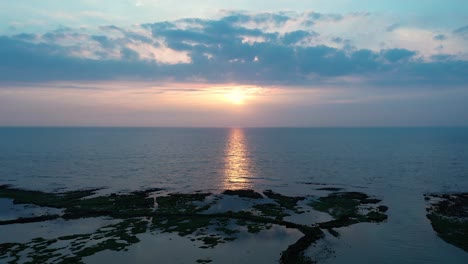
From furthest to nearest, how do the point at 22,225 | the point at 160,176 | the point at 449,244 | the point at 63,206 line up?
1. the point at 160,176
2. the point at 63,206
3. the point at 22,225
4. the point at 449,244

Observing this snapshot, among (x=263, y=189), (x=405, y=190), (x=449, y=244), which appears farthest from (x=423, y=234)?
(x=263, y=189)

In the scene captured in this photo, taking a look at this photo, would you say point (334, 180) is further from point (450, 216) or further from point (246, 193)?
point (450, 216)

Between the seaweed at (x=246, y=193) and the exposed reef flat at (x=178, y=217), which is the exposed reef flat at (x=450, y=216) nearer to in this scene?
the exposed reef flat at (x=178, y=217)

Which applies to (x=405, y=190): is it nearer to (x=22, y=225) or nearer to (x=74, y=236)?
(x=74, y=236)

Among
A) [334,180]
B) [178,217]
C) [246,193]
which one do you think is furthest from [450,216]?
[178,217]

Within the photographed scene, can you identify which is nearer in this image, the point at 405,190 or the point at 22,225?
the point at 22,225

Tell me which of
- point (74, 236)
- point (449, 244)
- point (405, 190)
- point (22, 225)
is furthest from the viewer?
point (405, 190)

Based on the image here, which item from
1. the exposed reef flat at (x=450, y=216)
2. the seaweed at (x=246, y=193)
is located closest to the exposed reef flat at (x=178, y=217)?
the seaweed at (x=246, y=193)
